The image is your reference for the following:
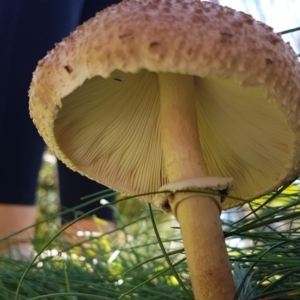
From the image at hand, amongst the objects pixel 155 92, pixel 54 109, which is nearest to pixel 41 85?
pixel 54 109

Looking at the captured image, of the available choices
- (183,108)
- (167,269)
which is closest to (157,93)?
(183,108)

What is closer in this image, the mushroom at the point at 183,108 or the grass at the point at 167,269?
the mushroom at the point at 183,108

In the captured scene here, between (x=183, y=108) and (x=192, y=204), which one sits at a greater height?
(x=183, y=108)

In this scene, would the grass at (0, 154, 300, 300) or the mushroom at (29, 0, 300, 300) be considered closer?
the mushroom at (29, 0, 300, 300)

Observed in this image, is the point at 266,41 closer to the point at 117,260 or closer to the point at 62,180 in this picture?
the point at 117,260

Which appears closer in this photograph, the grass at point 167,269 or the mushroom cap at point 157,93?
the mushroom cap at point 157,93

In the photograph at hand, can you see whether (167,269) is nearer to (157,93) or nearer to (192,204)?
(192,204)
